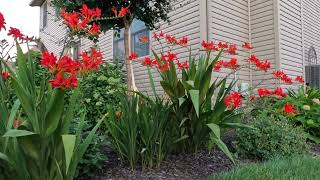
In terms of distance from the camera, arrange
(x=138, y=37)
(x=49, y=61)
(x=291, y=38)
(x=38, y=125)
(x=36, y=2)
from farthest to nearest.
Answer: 1. (x=36, y=2)
2. (x=138, y=37)
3. (x=291, y=38)
4. (x=38, y=125)
5. (x=49, y=61)

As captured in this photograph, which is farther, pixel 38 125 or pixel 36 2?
pixel 36 2

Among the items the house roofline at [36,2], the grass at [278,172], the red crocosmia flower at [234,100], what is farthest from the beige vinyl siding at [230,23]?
the house roofline at [36,2]

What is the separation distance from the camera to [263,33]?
766cm

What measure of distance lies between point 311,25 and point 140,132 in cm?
858

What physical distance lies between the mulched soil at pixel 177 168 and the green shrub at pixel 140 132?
0.10 metres

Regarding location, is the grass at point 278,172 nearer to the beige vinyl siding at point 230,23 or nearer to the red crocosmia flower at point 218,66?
the red crocosmia flower at point 218,66

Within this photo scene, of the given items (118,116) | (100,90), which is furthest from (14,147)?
(100,90)

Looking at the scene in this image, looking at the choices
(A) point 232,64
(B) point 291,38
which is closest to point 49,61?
(A) point 232,64

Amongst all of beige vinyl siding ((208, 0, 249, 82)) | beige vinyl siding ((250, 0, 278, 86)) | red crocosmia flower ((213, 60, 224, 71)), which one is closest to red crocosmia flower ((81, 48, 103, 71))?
red crocosmia flower ((213, 60, 224, 71))

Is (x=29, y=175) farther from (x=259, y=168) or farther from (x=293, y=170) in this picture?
(x=293, y=170)

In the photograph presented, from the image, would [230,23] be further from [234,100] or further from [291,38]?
[234,100]

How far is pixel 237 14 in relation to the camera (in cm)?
755

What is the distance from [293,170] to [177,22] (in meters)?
5.00

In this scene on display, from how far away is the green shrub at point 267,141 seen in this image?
3.88 metres
